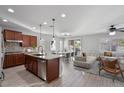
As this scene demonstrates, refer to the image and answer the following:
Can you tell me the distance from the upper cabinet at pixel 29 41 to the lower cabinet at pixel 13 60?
0.88m

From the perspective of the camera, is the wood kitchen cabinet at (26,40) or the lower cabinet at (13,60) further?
the wood kitchen cabinet at (26,40)

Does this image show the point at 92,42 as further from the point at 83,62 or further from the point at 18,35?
the point at 18,35

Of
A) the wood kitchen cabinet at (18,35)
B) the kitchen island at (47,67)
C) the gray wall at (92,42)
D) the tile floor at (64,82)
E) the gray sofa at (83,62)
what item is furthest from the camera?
the gray wall at (92,42)

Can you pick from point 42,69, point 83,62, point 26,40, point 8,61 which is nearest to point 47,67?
point 42,69

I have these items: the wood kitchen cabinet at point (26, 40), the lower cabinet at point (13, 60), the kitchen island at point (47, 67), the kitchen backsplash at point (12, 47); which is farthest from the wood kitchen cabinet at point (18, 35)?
the kitchen island at point (47, 67)

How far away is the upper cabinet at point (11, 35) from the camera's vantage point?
4.36 meters

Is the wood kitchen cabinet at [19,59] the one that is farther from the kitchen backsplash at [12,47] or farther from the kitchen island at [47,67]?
the kitchen island at [47,67]

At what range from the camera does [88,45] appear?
7875 mm

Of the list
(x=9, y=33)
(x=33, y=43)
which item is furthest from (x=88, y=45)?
(x=9, y=33)

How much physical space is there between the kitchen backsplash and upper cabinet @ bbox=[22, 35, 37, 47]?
0.33 metres

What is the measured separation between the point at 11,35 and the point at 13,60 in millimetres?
1466

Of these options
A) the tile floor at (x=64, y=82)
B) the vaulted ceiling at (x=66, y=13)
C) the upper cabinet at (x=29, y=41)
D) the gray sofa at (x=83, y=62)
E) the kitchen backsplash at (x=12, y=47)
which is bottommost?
the tile floor at (x=64, y=82)
